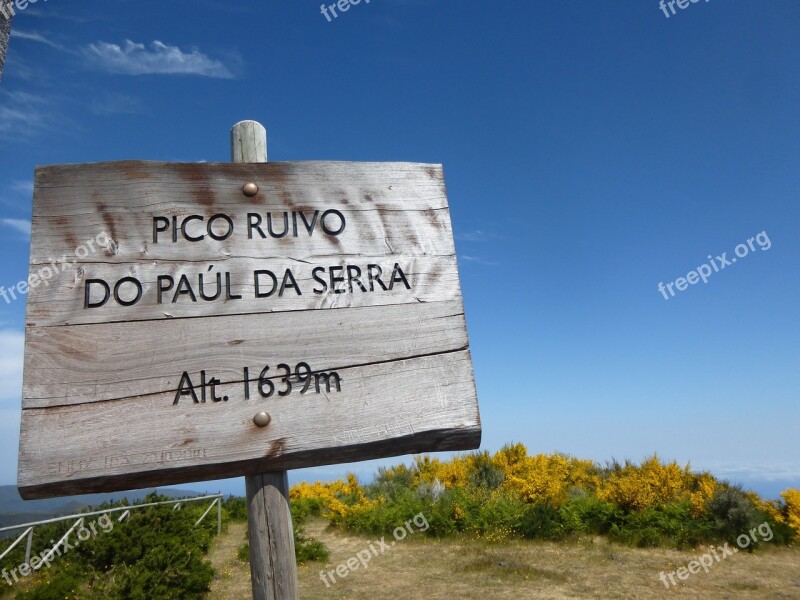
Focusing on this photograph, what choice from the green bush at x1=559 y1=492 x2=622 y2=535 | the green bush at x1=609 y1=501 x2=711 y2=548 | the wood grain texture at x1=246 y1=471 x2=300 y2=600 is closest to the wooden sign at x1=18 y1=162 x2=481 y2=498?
the wood grain texture at x1=246 y1=471 x2=300 y2=600

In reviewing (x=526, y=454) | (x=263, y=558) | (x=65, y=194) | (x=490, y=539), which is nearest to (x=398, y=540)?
(x=490, y=539)

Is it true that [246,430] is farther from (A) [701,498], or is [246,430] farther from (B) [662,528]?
(A) [701,498]

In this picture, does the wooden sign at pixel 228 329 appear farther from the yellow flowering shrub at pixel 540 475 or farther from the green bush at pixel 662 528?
the yellow flowering shrub at pixel 540 475

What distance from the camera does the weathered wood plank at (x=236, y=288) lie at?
1.75 meters

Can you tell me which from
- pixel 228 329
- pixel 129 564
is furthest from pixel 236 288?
pixel 129 564

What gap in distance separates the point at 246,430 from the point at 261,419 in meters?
0.06

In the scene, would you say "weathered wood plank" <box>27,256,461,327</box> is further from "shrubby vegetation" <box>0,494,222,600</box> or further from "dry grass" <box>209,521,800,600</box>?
"shrubby vegetation" <box>0,494,222,600</box>

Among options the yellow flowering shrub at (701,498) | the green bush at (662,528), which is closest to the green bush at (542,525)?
the green bush at (662,528)

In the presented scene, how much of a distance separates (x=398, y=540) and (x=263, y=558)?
373 inches

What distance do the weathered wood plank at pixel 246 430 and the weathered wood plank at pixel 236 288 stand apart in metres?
0.27

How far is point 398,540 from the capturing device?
10453 millimetres

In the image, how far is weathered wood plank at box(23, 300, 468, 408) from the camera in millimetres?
1687

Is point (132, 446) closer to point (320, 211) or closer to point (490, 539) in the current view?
point (320, 211)

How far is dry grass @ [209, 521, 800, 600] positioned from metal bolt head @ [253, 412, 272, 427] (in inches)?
258
